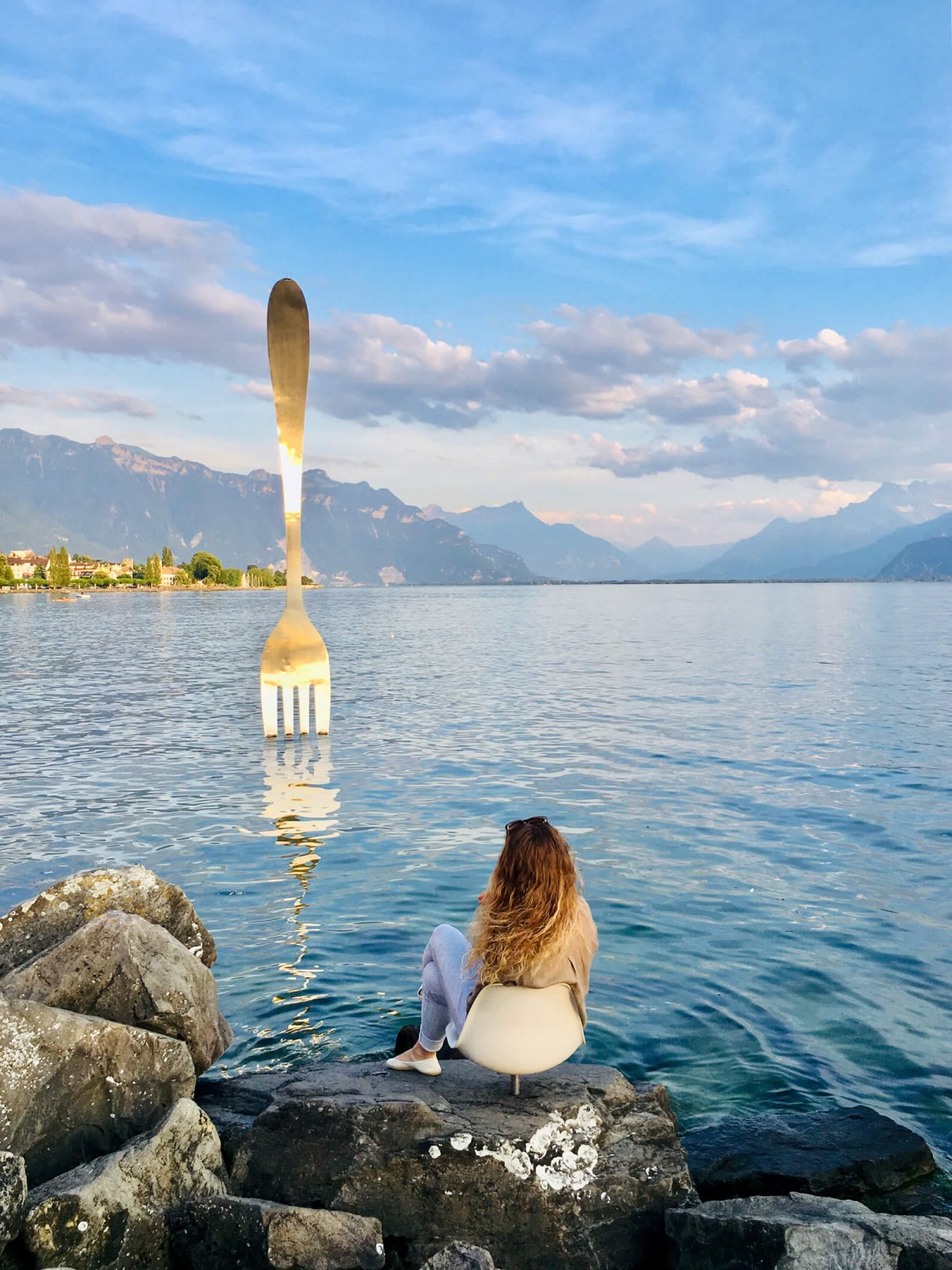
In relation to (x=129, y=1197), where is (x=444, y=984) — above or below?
above

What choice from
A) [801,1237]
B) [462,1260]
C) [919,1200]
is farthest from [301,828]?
[801,1237]

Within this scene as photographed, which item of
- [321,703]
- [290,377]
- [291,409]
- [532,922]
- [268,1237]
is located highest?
[290,377]

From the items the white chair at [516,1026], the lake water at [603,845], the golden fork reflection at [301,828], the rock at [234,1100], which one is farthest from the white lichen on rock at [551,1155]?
the golden fork reflection at [301,828]

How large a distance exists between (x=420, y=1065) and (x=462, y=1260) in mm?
2335

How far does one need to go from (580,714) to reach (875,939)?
75.4 feet

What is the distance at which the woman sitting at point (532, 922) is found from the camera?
707 cm

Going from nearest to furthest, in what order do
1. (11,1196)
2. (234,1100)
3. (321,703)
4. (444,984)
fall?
1. (11,1196)
2. (444,984)
3. (234,1100)
4. (321,703)

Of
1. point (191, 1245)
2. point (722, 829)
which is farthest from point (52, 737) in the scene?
point (191, 1245)

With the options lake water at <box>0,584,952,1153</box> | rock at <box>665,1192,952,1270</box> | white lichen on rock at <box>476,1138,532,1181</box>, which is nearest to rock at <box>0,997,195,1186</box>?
lake water at <box>0,584,952,1153</box>

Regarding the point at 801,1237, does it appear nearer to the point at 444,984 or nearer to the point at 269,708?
the point at 444,984

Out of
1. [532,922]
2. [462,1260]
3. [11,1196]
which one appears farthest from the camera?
[532,922]

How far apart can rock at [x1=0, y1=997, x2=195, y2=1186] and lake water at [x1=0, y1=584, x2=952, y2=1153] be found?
2.49 m

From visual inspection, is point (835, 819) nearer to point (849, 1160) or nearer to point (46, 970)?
point (849, 1160)

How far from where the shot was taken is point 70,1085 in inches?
294
